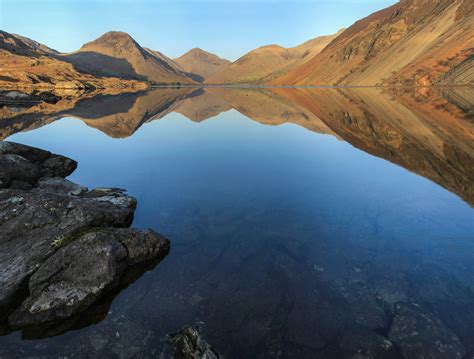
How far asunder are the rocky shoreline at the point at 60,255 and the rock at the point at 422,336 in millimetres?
9415

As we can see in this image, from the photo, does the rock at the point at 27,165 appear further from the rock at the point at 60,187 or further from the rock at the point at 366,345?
the rock at the point at 366,345

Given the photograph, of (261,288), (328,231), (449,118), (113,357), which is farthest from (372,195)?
(449,118)

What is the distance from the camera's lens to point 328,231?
17.2 metres

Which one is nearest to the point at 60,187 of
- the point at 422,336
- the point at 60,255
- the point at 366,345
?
the point at 60,255

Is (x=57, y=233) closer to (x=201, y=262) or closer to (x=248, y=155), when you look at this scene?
(x=201, y=262)

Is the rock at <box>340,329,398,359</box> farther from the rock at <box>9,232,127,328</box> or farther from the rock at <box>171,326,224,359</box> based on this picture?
the rock at <box>9,232,127,328</box>

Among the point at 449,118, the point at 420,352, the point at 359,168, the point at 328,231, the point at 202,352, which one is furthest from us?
the point at 449,118

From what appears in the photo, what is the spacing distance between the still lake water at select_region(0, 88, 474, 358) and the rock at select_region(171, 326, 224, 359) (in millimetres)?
661

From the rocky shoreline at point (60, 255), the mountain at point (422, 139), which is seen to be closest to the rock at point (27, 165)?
the rocky shoreline at point (60, 255)

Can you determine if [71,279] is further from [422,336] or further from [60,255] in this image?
[422,336]

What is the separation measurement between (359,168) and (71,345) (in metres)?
25.5

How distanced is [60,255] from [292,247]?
953 cm

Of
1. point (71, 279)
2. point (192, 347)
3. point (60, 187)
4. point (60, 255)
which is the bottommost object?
point (60, 187)

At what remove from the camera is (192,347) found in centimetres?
927
